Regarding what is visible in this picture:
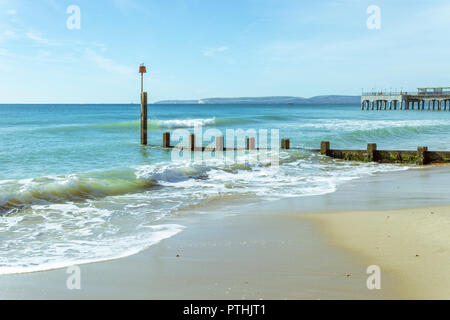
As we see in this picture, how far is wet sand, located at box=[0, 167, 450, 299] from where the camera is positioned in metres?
4.48

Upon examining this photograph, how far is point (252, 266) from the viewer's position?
523 cm

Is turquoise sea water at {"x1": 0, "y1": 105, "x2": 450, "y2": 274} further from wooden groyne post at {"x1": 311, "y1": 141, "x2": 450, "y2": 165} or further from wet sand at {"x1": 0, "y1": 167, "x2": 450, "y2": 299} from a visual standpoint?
wooden groyne post at {"x1": 311, "y1": 141, "x2": 450, "y2": 165}

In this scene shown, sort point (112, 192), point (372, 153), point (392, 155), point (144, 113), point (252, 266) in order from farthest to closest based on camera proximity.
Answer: point (144, 113)
point (372, 153)
point (392, 155)
point (112, 192)
point (252, 266)

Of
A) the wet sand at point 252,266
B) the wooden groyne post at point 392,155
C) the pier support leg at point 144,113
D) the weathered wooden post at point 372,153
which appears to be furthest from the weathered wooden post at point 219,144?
the wet sand at point 252,266

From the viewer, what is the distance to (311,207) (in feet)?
29.0

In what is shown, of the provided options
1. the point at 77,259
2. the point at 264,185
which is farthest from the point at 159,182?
the point at 77,259

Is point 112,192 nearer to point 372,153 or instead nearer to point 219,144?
point 219,144

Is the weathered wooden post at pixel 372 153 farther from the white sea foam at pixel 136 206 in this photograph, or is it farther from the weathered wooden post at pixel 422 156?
the weathered wooden post at pixel 422 156

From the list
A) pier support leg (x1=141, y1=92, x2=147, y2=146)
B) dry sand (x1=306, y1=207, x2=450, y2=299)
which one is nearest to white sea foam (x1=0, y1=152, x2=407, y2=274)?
dry sand (x1=306, y1=207, x2=450, y2=299)

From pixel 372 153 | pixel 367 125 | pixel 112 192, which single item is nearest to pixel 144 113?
pixel 112 192

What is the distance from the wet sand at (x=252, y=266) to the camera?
14.7ft
